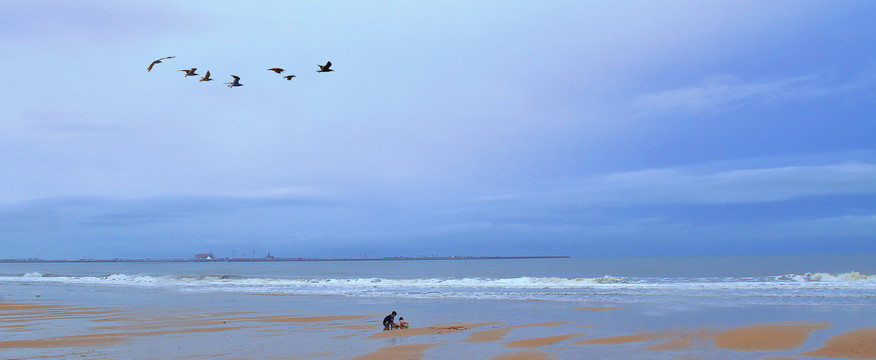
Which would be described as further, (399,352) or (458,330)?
(458,330)

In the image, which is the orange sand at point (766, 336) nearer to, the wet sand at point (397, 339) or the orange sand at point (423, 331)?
the wet sand at point (397, 339)

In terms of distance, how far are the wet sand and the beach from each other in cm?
3

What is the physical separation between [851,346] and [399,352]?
9.88 m

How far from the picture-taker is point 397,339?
1469cm

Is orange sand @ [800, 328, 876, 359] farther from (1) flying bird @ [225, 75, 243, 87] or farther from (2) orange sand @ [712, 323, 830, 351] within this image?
(1) flying bird @ [225, 75, 243, 87]

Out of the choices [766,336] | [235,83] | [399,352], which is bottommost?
[399,352]

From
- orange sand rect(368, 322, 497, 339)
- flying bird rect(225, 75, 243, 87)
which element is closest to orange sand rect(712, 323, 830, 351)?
orange sand rect(368, 322, 497, 339)

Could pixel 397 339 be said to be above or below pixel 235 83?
below

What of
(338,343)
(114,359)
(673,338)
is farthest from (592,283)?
(114,359)

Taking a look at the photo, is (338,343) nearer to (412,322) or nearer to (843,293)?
(412,322)

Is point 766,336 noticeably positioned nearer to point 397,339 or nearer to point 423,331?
point 423,331

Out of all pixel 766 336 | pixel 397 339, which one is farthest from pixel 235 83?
pixel 766 336

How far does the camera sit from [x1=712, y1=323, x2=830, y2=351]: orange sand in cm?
1335

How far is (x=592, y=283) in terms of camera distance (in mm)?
38156
